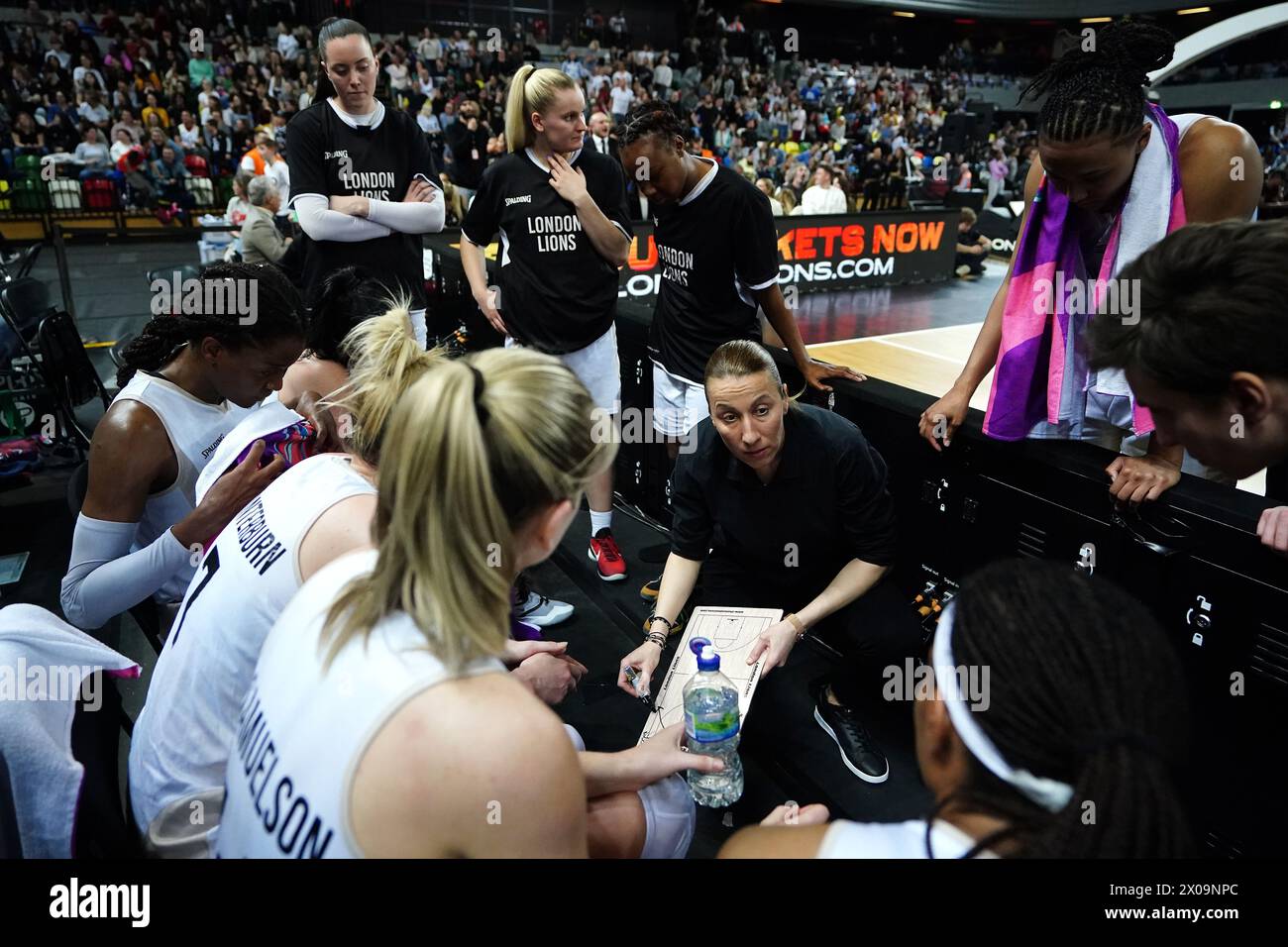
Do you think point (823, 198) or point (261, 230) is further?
point (823, 198)

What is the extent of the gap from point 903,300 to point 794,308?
5.51 feet

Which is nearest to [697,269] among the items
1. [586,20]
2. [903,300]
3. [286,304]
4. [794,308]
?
[286,304]

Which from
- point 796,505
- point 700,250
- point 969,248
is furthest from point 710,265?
point 969,248

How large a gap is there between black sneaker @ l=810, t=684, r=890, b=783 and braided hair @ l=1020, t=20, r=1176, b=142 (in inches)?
65.7

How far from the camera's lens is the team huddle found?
93 cm

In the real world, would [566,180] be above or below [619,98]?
below

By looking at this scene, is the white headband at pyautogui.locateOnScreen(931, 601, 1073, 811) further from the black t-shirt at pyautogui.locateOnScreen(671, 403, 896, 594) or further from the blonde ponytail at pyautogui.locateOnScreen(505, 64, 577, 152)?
the blonde ponytail at pyautogui.locateOnScreen(505, 64, 577, 152)

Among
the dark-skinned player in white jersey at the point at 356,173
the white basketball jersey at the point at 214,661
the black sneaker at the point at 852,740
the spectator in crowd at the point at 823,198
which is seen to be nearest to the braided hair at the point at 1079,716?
the white basketball jersey at the point at 214,661

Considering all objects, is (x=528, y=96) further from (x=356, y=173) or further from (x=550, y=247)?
(x=356, y=173)

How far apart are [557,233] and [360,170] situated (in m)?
0.88

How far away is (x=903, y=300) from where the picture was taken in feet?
34.9

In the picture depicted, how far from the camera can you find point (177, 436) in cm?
222

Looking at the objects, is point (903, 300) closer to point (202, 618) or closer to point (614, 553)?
point (614, 553)

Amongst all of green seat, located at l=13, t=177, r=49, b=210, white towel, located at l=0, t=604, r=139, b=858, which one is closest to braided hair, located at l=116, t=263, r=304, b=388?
white towel, located at l=0, t=604, r=139, b=858
